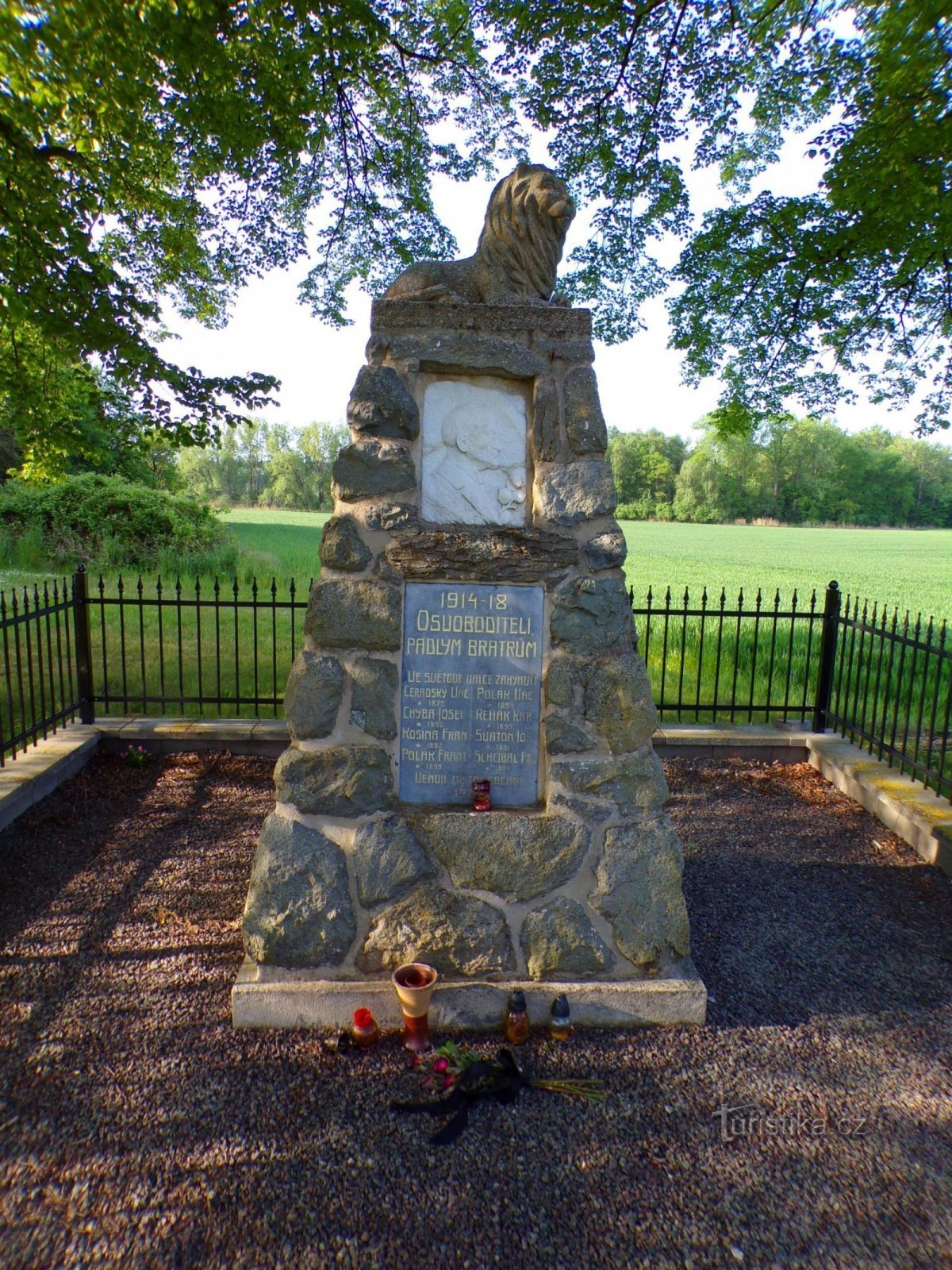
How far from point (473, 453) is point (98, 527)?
1493 cm

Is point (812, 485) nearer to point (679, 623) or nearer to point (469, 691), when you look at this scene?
point (679, 623)

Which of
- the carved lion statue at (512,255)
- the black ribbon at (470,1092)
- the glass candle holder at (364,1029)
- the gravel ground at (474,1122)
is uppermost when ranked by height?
the carved lion statue at (512,255)

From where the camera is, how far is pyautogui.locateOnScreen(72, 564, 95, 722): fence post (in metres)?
6.78

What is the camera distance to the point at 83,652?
22.5 ft

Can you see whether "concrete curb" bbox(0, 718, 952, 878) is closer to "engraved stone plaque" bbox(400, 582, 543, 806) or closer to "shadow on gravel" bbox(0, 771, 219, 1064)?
"shadow on gravel" bbox(0, 771, 219, 1064)

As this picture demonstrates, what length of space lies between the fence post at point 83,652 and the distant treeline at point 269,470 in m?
60.5

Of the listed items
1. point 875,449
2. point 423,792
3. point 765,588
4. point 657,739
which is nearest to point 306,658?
point 423,792

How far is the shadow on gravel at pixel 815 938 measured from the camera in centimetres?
344

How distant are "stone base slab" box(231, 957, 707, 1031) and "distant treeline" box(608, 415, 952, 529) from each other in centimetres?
5423

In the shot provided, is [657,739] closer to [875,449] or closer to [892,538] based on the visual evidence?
[892,538]

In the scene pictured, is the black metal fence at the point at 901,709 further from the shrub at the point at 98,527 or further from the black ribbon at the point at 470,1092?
the shrub at the point at 98,527

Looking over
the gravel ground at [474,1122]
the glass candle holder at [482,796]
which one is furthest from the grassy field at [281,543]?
the gravel ground at [474,1122]

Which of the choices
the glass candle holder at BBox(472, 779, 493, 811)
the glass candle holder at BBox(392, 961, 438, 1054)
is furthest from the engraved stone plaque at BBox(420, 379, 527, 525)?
the glass candle holder at BBox(392, 961, 438, 1054)

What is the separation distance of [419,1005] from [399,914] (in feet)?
1.18
